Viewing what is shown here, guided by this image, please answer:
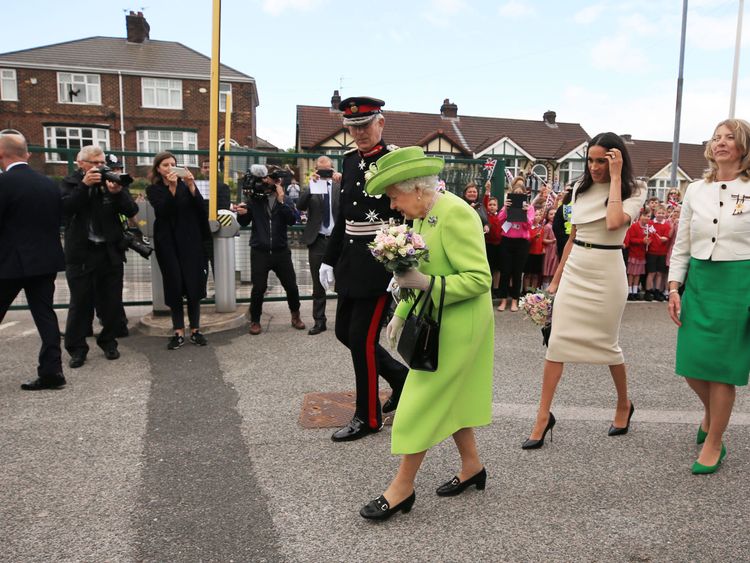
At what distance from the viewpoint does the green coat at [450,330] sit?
2.94m

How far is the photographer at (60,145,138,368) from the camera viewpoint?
5996 millimetres

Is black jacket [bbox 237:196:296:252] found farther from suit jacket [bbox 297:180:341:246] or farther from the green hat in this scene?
the green hat

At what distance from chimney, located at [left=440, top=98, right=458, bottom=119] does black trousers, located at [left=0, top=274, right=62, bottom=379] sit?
43.5 m

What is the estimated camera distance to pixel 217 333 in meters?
7.32

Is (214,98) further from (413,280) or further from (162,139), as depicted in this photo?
(162,139)

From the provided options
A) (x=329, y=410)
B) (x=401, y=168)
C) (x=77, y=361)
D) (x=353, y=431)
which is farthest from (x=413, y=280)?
(x=77, y=361)

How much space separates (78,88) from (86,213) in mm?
35795

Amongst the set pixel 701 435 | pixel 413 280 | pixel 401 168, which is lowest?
pixel 701 435

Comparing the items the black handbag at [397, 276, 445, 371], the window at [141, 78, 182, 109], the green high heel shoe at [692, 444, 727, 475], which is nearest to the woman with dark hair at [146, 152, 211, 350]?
the black handbag at [397, 276, 445, 371]

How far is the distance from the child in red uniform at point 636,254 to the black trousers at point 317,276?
5.64 m

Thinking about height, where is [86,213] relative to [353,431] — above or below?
above

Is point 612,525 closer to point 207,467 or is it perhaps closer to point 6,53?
point 207,467

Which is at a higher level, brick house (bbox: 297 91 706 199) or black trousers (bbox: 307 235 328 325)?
brick house (bbox: 297 91 706 199)

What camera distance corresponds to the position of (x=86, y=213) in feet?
20.3
